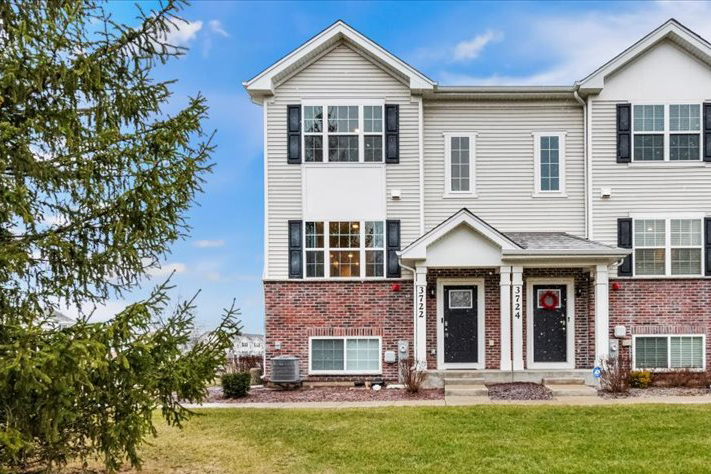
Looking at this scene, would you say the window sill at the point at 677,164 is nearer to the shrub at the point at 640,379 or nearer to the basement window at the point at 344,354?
the shrub at the point at 640,379

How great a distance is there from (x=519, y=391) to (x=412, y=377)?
7.61ft

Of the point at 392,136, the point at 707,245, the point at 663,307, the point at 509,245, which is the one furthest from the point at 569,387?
the point at 392,136

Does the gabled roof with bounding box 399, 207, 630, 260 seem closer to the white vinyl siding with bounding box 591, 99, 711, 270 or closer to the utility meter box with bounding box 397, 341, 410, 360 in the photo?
the white vinyl siding with bounding box 591, 99, 711, 270

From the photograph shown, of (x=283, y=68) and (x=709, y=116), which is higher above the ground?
(x=283, y=68)

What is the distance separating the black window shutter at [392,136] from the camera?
1470 centimetres

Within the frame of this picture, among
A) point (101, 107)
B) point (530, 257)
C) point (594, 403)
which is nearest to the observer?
point (101, 107)

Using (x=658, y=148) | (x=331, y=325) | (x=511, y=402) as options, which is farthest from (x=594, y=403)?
(x=658, y=148)

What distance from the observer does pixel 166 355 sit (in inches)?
253

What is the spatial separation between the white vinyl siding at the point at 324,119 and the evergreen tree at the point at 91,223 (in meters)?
7.35

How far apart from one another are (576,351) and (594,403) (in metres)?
3.32

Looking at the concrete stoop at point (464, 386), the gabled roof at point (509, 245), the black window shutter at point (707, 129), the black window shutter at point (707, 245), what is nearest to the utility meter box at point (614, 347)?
the gabled roof at point (509, 245)

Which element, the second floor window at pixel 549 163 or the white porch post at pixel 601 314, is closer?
the white porch post at pixel 601 314

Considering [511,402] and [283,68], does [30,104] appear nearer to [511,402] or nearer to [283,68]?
[283,68]

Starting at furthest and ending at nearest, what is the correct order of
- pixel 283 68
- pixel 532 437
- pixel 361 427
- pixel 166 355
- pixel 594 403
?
pixel 283 68, pixel 594 403, pixel 361 427, pixel 532 437, pixel 166 355
